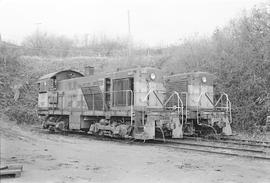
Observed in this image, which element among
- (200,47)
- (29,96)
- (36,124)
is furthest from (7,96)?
(200,47)

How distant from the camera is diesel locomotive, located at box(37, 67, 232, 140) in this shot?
561 inches

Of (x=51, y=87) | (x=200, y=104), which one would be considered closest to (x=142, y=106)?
(x=200, y=104)

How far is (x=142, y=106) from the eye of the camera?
1461cm

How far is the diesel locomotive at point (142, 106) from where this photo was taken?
14242 mm

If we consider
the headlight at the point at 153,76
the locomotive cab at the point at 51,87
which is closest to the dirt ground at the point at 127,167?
the headlight at the point at 153,76

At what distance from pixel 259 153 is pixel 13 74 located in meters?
26.9

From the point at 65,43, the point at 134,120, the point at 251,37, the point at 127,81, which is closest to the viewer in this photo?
the point at 134,120

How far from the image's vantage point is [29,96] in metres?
31.1

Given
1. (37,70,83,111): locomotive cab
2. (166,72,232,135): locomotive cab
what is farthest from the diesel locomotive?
(37,70,83,111): locomotive cab

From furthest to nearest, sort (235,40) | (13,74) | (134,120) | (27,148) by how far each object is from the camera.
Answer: (13,74) < (235,40) < (134,120) < (27,148)

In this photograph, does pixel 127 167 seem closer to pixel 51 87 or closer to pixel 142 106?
pixel 142 106

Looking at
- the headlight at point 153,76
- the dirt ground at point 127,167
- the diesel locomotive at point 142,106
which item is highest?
the headlight at point 153,76

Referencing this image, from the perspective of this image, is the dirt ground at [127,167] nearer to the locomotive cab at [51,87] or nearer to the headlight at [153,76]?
the headlight at [153,76]

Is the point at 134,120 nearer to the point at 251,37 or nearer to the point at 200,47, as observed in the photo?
the point at 251,37
